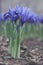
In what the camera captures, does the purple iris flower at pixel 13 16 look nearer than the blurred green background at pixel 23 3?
Yes

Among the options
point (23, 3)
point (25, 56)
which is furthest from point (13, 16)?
point (23, 3)

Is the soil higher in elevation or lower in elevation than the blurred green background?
lower

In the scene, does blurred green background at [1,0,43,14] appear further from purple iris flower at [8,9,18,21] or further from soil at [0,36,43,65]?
purple iris flower at [8,9,18,21]

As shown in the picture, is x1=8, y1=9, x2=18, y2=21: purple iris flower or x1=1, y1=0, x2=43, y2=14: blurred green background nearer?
x1=8, y1=9, x2=18, y2=21: purple iris flower

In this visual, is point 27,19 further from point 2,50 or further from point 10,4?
point 10,4

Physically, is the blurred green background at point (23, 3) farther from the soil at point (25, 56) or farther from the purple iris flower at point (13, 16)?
the purple iris flower at point (13, 16)

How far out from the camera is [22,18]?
2330 millimetres

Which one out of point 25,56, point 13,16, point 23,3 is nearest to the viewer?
point 13,16

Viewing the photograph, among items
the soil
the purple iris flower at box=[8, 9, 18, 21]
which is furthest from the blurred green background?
the purple iris flower at box=[8, 9, 18, 21]

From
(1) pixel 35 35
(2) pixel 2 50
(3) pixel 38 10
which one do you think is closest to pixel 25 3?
(3) pixel 38 10

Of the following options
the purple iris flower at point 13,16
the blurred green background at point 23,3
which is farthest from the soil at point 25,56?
the blurred green background at point 23,3

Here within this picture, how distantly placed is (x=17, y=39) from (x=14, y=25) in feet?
0.41

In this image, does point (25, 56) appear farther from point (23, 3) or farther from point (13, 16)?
point (23, 3)

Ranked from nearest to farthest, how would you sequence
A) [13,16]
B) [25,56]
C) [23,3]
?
[13,16] → [25,56] → [23,3]
